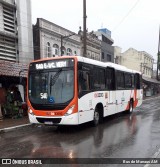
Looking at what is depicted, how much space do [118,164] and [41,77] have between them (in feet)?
18.1

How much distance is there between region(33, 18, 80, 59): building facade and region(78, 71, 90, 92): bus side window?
12021mm

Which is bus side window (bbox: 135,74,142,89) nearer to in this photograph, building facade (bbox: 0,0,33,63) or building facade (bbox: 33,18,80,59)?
building facade (bbox: 33,18,80,59)

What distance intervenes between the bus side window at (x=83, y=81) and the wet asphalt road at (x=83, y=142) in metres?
1.79

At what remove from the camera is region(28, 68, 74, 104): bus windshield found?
32.8 feet

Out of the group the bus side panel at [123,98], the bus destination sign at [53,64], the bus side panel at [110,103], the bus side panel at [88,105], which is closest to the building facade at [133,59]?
the bus side panel at [123,98]

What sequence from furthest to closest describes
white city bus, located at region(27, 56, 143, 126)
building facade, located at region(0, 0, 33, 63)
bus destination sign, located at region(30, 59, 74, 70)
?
1. building facade, located at region(0, 0, 33, 63)
2. bus destination sign, located at region(30, 59, 74, 70)
3. white city bus, located at region(27, 56, 143, 126)

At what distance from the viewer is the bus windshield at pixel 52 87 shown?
9.99m

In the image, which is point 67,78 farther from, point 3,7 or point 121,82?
point 3,7

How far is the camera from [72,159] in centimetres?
671

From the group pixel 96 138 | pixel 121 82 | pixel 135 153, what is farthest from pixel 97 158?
pixel 121 82

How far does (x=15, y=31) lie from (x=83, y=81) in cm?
1131

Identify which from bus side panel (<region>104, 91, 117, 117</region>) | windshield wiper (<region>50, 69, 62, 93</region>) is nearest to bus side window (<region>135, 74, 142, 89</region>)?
bus side panel (<region>104, 91, 117, 117</region>)

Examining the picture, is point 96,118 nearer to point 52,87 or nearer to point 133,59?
point 52,87

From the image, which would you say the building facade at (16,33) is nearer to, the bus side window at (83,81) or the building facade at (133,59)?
the bus side window at (83,81)
